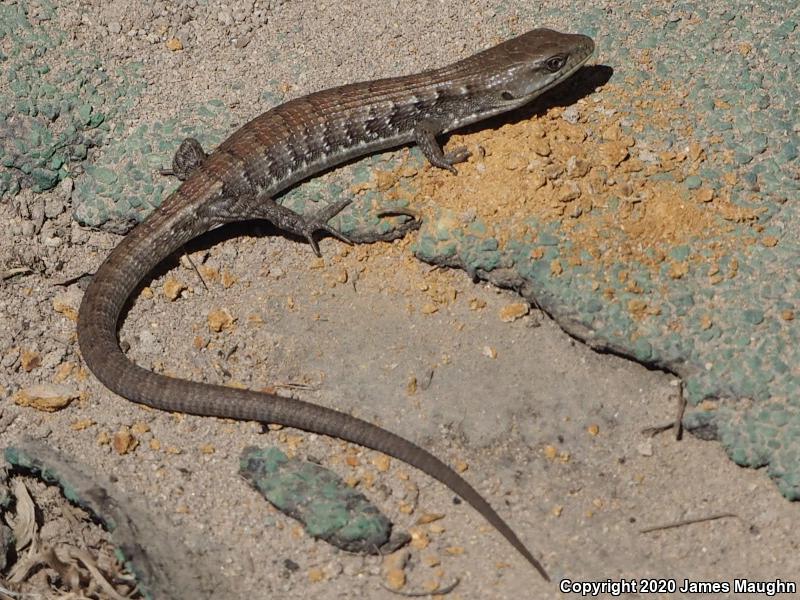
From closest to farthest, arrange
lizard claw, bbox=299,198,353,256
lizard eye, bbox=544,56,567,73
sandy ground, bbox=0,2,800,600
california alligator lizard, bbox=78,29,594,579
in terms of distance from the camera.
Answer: sandy ground, bbox=0,2,800,600 → california alligator lizard, bbox=78,29,594,579 → lizard claw, bbox=299,198,353,256 → lizard eye, bbox=544,56,567,73

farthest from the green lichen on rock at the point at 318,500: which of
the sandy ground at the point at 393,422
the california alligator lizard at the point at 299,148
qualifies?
the california alligator lizard at the point at 299,148

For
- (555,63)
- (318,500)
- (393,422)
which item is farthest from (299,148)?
(318,500)

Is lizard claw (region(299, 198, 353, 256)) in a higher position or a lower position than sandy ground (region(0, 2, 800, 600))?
higher

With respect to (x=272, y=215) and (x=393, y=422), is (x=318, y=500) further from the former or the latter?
(x=272, y=215)

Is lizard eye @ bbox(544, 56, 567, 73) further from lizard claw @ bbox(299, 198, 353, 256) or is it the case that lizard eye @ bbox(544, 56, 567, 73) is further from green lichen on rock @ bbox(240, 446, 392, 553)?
green lichen on rock @ bbox(240, 446, 392, 553)

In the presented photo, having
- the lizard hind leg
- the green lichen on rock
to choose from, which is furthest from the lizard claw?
the green lichen on rock

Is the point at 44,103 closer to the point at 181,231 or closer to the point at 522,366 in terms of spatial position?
the point at 181,231

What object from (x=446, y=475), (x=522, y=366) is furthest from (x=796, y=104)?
(x=446, y=475)
